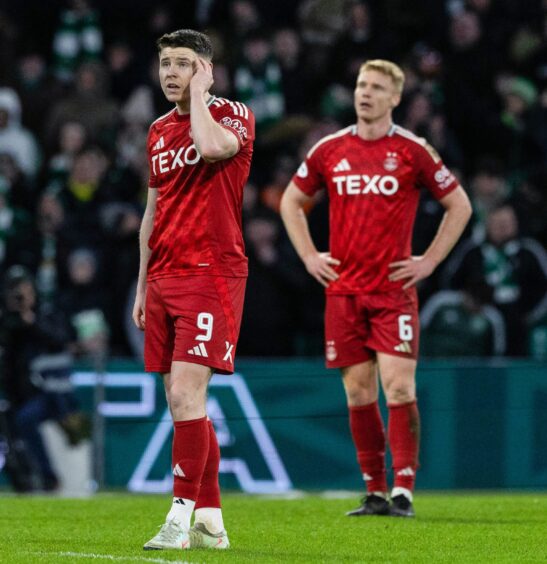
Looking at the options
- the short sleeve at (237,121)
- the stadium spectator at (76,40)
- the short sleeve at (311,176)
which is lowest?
the short sleeve at (311,176)

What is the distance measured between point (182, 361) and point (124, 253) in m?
7.75

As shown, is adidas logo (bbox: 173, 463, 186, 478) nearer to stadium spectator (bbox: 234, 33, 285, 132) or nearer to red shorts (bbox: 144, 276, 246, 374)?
red shorts (bbox: 144, 276, 246, 374)

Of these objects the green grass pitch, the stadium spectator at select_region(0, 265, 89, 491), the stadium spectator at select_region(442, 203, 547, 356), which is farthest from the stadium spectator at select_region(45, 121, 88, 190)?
the green grass pitch

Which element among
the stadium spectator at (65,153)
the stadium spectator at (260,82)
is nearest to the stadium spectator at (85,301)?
the stadium spectator at (65,153)

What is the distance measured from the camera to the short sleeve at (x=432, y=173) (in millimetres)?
9422

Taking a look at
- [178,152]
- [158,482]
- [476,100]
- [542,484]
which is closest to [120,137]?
[476,100]

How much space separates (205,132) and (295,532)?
2324 mm

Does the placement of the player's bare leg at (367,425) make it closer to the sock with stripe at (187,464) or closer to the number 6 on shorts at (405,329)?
the number 6 on shorts at (405,329)

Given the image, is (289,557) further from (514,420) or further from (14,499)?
(514,420)

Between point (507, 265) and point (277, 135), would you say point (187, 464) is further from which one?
point (277, 135)

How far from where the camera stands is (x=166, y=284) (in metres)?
7.32

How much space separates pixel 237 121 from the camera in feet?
24.0

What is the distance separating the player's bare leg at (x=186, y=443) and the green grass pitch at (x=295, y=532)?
0.15 metres

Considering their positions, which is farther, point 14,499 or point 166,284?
point 14,499
